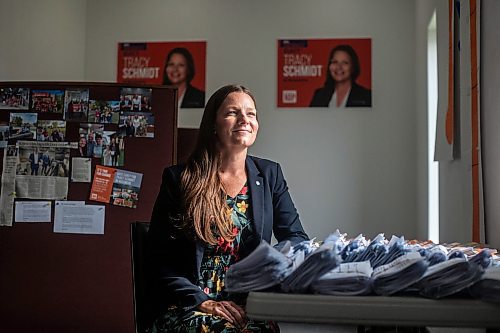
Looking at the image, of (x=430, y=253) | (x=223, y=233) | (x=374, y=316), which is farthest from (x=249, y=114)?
(x=374, y=316)

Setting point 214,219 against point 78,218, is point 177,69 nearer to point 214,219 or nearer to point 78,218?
point 78,218

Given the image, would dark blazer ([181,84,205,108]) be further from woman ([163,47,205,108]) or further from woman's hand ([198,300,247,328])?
woman's hand ([198,300,247,328])

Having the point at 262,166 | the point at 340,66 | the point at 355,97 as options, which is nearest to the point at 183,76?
the point at 340,66

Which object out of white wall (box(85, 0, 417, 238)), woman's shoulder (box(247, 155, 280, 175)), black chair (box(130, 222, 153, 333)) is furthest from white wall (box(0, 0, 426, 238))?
black chair (box(130, 222, 153, 333))

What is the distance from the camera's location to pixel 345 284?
1000 mm

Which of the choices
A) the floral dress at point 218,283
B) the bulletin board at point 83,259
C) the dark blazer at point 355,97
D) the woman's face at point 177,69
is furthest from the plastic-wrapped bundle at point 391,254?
the woman's face at point 177,69

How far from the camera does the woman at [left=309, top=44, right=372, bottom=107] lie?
5289mm

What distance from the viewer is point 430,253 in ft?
3.67

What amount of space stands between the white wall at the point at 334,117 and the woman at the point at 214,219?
3.26m

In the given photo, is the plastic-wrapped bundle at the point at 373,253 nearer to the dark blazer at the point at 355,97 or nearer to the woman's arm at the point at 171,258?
the woman's arm at the point at 171,258

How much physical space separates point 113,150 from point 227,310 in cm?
186

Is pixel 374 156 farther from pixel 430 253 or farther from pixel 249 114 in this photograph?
pixel 430 253

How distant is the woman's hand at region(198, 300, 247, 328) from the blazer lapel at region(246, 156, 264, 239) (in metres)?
0.27

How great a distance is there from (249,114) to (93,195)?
1614mm
